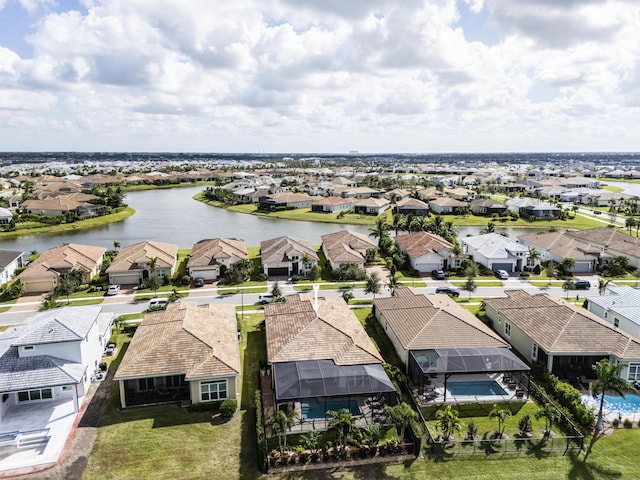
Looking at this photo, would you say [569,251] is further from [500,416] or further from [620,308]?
[500,416]

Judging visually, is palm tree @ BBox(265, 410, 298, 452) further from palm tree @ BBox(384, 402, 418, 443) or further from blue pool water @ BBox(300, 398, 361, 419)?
palm tree @ BBox(384, 402, 418, 443)

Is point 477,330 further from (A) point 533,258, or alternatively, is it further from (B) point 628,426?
(A) point 533,258

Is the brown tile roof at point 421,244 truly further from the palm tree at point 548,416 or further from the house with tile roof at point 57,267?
the house with tile roof at point 57,267

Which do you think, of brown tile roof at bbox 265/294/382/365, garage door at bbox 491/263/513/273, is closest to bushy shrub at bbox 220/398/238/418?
brown tile roof at bbox 265/294/382/365

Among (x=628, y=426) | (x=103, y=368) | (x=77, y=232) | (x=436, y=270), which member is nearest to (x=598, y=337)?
(x=628, y=426)

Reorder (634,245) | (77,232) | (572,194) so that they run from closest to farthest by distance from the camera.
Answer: (634,245), (77,232), (572,194)

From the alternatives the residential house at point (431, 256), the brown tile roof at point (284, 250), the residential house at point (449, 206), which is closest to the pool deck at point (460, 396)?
the residential house at point (431, 256)
